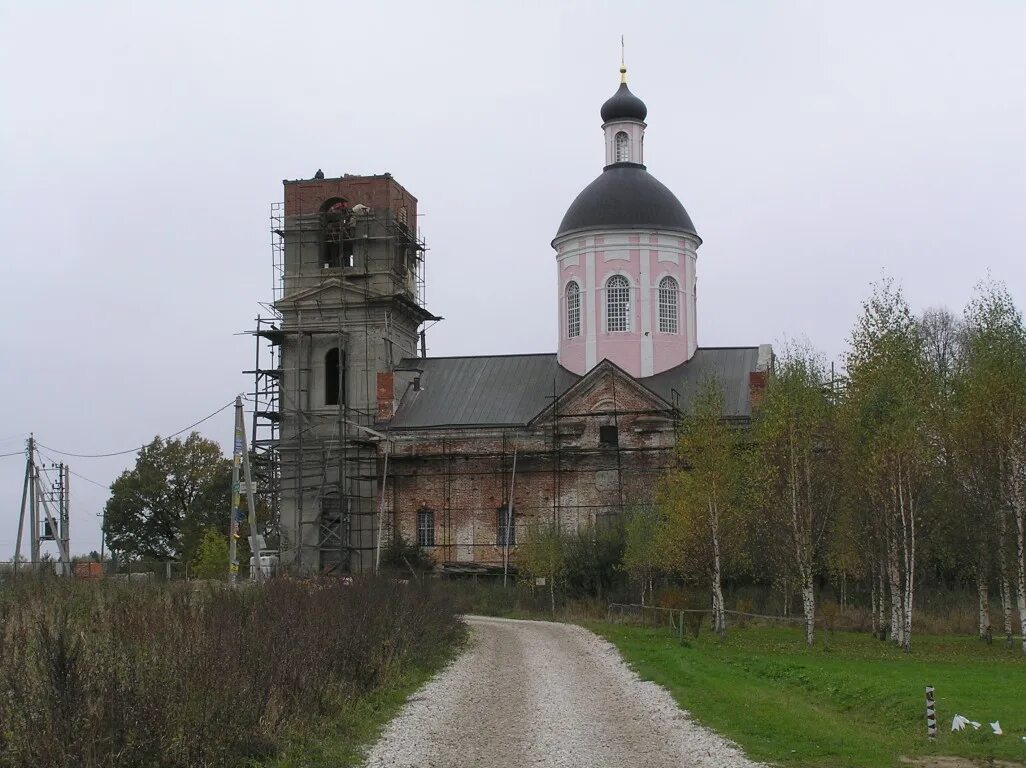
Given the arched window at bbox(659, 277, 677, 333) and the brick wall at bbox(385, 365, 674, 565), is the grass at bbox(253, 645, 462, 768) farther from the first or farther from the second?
the arched window at bbox(659, 277, 677, 333)

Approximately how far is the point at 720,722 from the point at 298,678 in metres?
4.98

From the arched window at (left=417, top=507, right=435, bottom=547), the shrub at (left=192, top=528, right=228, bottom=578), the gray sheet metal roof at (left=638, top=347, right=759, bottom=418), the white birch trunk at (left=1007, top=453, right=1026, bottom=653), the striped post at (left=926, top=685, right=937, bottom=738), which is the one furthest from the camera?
the shrub at (left=192, top=528, right=228, bottom=578)

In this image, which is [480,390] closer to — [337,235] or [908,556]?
[337,235]

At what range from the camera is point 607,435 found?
1732 inches

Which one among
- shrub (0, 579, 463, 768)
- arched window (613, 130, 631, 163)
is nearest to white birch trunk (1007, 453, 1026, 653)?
shrub (0, 579, 463, 768)

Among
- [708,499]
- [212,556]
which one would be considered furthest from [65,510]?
[708,499]

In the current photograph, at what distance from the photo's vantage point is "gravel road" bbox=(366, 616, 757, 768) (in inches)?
543

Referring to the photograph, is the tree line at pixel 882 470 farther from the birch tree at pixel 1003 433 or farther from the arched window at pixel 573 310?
the arched window at pixel 573 310

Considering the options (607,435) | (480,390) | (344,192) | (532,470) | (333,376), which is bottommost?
(532,470)

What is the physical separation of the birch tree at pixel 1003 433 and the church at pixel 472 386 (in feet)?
49.4

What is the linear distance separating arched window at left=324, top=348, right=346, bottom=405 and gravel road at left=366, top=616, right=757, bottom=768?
2373cm

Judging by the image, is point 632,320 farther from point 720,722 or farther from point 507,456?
point 720,722

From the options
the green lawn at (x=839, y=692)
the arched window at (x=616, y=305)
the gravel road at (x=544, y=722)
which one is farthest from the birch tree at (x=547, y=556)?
the gravel road at (x=544, y=722)

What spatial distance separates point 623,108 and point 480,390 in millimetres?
11098
